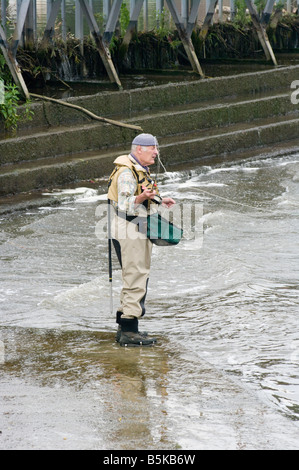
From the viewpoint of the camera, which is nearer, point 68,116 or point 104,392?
point 104,392

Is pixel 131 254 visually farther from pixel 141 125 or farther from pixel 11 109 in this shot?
pixel 141 125

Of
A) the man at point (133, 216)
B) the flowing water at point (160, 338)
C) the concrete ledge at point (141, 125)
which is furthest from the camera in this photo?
the concrete ledge at point (141, 125)

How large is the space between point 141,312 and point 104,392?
948mm

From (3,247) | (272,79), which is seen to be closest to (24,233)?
(3,247)

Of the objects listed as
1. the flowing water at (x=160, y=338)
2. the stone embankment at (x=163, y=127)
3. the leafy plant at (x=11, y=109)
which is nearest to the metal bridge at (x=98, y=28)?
the leafy plant at (x=11, y=109)

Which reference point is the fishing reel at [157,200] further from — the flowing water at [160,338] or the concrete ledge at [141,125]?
the concrete ledge at [141,125]

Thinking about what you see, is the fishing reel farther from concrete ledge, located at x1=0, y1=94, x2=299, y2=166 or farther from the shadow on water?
concrete ledge, located at x1=0, y1=94, x2=299, y2=166

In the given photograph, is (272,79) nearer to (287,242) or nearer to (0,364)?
(287,242)

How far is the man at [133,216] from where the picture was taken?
550cm

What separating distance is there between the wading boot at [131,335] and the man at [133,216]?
13mm

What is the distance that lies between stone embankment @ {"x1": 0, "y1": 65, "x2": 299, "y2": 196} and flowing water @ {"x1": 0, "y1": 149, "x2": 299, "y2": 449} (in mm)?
1013

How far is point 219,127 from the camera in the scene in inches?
551

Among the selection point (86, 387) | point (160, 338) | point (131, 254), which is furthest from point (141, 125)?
point (86, 387)

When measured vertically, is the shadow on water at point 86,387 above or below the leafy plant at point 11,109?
below
